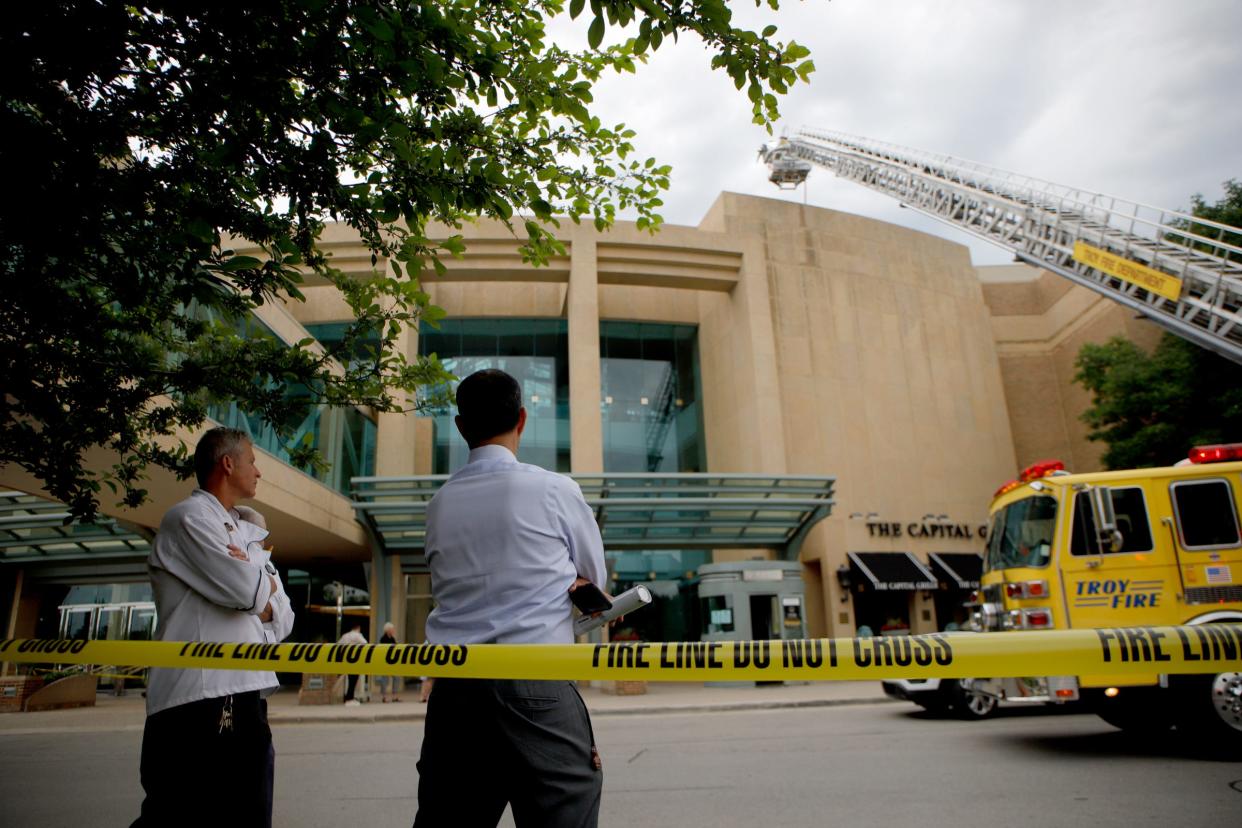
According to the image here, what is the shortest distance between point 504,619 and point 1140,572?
7.44 m

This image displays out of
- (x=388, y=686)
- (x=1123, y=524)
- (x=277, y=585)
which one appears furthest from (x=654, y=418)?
(x=277, y=585)

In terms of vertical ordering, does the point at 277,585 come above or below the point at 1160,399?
below

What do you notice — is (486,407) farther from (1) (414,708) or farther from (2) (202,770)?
(1) (414,708)

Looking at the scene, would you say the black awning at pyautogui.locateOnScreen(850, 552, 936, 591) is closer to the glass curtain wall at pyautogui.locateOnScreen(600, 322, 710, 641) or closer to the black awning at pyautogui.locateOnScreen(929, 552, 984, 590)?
the black awning at pyautogui.locateOnScreen(929, 552, 984, 590)

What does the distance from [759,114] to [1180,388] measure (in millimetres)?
21949

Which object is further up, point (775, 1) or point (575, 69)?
point (575, 69)

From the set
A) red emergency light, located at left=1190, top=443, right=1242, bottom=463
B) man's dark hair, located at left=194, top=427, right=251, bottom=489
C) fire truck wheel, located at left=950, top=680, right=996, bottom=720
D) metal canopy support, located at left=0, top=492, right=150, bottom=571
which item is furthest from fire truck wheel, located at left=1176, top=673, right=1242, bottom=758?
metal canopy support, located at left=0, top=492, right=150, bottom=571

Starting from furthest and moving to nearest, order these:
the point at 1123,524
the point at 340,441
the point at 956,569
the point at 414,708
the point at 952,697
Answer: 1. the point at 956,569
2. the point at 340,441
3. the point at 414,708
4. the point at 952,697
5. the point at 1123,524

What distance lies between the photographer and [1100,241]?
18.0 m

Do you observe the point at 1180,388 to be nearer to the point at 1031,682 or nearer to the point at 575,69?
the point at 1031,682

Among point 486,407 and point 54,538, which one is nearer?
point 486,407

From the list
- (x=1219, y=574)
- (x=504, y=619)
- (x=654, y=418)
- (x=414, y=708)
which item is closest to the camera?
(x=504, y=619)

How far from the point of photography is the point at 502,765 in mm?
1879

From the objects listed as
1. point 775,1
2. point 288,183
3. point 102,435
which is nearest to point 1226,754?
point 775,1
